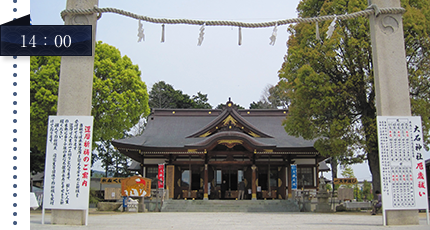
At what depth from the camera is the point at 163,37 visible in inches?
311

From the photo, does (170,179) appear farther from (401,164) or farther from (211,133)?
(401,164)

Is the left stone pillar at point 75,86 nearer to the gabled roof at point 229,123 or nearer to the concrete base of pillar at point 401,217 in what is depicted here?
the concrete base of pillar at point 401,217

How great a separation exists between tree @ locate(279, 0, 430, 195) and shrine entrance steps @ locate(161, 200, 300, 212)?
4.04 m

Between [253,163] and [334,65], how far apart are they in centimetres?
770

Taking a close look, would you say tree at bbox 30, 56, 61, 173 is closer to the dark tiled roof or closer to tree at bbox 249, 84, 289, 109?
the dark tiled roof

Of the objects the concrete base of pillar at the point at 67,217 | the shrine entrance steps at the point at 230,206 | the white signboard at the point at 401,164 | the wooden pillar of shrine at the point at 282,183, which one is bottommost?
the shrine entrance steps at the point at 230,206

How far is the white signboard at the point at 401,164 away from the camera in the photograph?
7.21 m

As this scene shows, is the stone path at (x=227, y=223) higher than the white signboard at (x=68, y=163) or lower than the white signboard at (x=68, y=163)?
lower

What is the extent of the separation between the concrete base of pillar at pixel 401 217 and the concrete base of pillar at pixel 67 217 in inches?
246

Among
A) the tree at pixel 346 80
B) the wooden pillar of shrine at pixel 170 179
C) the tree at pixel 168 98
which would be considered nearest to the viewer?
the tree at pixel 346 80

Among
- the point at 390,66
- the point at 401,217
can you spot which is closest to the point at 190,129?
the point at 390,66

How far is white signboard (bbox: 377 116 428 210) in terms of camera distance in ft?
23.6

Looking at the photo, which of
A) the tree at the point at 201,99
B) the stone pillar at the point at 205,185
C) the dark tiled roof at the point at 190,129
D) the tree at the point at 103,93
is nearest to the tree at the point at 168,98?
the tree at the point at 201,99
